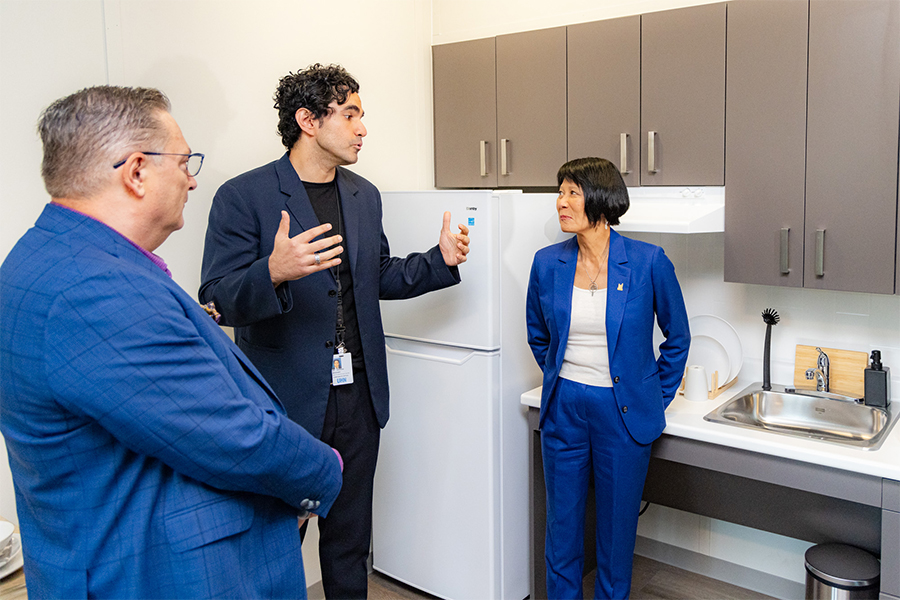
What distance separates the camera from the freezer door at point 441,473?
2602 mm

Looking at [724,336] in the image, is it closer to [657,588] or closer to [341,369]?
[657,588]

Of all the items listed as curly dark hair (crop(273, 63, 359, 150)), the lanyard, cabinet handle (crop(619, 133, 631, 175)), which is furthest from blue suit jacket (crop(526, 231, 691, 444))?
curly dark hair (crop(273, 63, 359, 150))

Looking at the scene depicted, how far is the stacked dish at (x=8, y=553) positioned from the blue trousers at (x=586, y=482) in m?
1.52

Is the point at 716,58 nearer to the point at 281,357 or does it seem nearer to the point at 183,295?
the point at 281,357

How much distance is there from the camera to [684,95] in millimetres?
2504

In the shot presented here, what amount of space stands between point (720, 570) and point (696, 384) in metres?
0.90

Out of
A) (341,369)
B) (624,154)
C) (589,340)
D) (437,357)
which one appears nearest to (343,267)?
(341,369)

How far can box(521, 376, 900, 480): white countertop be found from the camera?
76.0 inches

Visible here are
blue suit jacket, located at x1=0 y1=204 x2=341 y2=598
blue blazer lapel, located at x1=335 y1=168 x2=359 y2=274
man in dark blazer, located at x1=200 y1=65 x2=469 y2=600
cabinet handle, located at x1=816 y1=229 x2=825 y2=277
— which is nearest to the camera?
blue suit jacket, located at x1=0 y1=204 x2=341 y2=598

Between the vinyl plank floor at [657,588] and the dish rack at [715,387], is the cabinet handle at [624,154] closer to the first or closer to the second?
the dish rack at [715,387]

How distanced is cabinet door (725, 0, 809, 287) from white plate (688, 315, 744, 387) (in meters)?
0.35

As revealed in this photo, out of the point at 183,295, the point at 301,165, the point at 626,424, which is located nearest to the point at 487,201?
the point at 301,165

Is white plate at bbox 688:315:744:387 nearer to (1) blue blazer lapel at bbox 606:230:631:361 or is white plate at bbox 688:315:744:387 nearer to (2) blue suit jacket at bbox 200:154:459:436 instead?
(1) blue blazer lapel at bbox 606:230:631:361

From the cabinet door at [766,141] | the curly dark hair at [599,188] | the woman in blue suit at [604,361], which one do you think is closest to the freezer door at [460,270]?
the woman in blue suit at [604,361]
